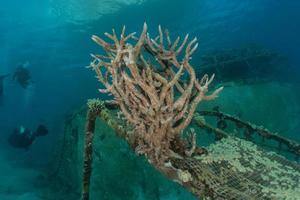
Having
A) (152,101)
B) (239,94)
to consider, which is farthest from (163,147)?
(239,94)

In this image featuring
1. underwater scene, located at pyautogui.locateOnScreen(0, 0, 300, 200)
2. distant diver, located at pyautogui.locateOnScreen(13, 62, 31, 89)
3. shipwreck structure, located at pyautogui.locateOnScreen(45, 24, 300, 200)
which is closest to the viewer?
shipwreck structure, located at pyautogui.locateOnScreen(45, 24, 300, 200)

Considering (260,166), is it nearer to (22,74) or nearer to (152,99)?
(152,99)

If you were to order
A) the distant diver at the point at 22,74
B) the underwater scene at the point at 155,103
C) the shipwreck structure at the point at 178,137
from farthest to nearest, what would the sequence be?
the distant diver at the point at 22,74 → the underwater scene at the point at 155,103 → the shipwreck structure at the point at 178,137

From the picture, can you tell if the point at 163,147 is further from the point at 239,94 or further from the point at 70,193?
the point at 239,94

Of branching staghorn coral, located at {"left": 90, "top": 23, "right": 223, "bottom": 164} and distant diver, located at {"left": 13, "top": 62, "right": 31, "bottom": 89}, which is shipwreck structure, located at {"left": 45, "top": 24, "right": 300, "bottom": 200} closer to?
branching staghorn coral, located at {"left": 90, "top": 23, "right": 223, "bottom": 164}

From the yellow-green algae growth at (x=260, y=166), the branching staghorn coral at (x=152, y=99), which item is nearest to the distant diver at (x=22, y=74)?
the branching staghorn coral at (x=152, y=99)

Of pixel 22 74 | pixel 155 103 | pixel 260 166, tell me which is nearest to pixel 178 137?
pixel 155 103

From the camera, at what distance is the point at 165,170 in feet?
11.1

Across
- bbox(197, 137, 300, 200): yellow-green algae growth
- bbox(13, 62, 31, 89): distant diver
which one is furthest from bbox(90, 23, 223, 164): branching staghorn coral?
bbox(13, 62, 31, 89): distant diver

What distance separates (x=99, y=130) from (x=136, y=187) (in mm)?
1865

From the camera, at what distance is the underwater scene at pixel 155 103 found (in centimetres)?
336

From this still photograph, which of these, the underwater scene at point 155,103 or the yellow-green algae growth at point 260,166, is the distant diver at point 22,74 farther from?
the yellow-green algae growth at point 260,166

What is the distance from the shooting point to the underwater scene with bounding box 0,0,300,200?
3355mm

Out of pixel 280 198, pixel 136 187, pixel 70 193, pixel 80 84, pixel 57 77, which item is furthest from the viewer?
pixel 57 77
